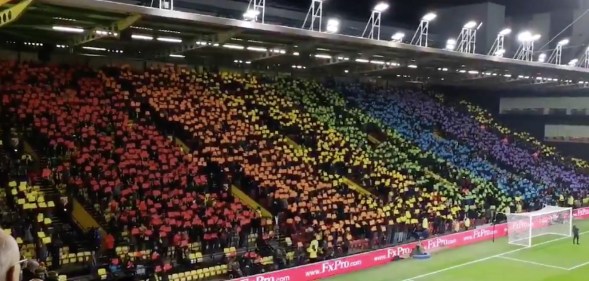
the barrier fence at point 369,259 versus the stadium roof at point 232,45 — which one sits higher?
the stadium roof at point 232,45

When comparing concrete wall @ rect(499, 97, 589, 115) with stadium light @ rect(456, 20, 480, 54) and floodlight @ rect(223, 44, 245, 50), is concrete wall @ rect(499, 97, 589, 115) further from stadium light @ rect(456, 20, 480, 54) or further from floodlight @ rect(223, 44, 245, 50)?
floodlight @ rect(223, 44, 245, 50)

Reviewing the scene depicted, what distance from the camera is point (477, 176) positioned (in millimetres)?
36750

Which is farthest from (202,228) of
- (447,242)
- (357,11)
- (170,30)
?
(357,11)

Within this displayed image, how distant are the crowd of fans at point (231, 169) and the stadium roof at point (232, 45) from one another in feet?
5.65

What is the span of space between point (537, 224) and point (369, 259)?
11984mm

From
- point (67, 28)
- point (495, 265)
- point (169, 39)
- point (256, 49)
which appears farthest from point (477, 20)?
point (67, 28)

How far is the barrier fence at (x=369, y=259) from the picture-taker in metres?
20.6

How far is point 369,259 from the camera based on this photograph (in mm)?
24328

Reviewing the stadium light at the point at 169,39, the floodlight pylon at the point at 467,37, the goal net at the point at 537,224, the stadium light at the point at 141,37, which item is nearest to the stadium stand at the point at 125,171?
the stadium light at the point at 141,37

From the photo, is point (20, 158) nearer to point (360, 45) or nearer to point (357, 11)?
point (360, 45)

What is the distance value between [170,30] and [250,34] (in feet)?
9.96

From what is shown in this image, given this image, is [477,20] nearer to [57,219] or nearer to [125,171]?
[125,171]

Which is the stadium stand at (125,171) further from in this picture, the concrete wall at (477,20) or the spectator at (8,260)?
the concrete wall at (477,20)

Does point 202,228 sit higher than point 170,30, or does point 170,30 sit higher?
point 170,30
